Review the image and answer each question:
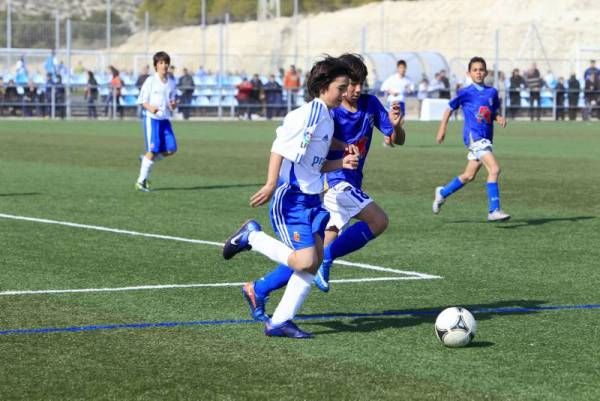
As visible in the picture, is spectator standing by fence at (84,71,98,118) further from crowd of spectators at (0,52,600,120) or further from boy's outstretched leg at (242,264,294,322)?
boy's outstretched leg at (242,264,294,322)

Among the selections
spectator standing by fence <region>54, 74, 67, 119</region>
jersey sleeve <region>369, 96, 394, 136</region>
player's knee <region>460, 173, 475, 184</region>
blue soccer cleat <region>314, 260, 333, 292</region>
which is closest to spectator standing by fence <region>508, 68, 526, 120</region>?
spectator standing by fence <region>54, 74, 67, 119</region>

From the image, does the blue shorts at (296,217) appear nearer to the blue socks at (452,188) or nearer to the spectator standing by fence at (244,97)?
the blue socks at (452,188)

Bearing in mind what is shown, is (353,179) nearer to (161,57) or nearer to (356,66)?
(356,66)

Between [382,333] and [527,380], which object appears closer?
[527,380]

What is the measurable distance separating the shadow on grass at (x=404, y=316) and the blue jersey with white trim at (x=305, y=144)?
94 cm

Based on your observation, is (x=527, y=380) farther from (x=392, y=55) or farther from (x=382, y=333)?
(x=392, y=55)

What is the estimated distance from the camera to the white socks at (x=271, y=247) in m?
7.89

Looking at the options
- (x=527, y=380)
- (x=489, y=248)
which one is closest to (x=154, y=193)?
(x=489, y=248)

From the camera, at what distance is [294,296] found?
7867 millimetres

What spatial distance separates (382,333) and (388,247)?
4.51 metres

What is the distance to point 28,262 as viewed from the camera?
439 inches

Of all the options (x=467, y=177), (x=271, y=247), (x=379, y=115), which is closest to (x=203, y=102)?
(x=467, y=177)

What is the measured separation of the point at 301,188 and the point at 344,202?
62.1 inches

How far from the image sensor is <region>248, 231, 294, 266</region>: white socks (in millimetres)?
7895
